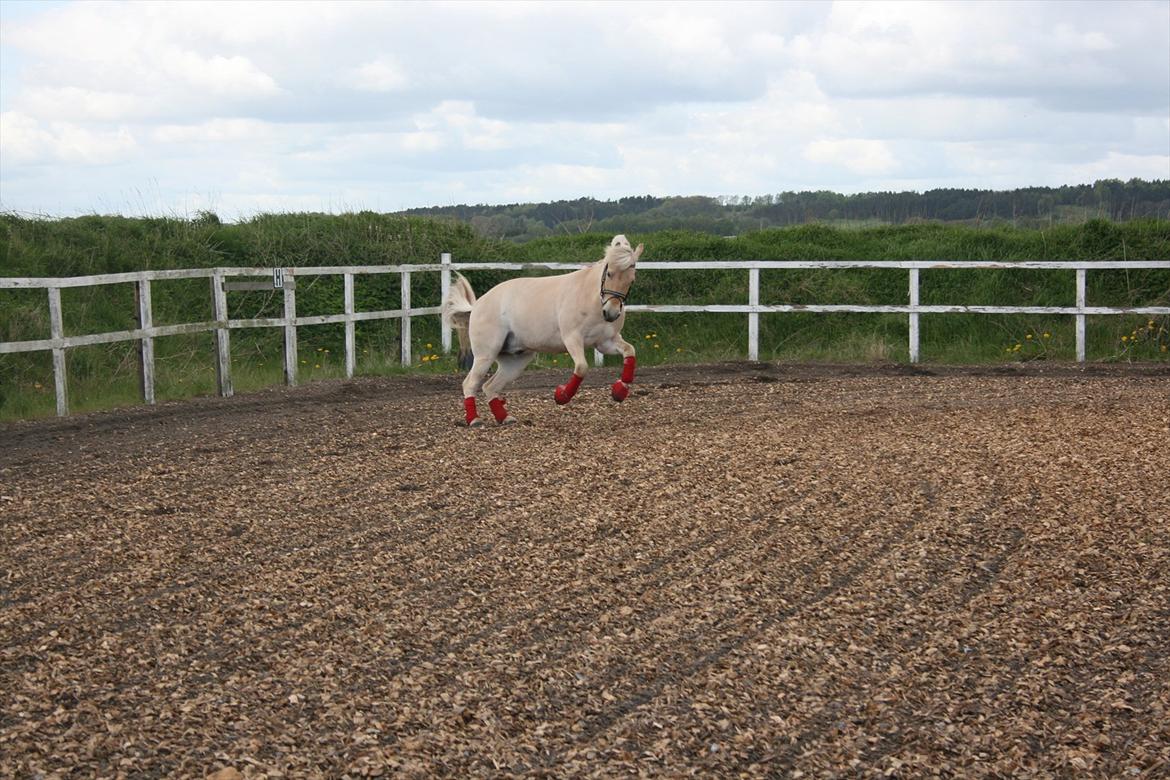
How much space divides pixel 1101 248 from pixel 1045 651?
1612cm

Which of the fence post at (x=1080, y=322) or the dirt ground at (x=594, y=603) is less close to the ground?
the fence post at (x=1080, y=322)

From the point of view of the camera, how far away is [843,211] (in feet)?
88.3

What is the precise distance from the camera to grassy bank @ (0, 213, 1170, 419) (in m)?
16.9

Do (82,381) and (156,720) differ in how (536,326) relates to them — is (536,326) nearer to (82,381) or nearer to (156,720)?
(82,381)

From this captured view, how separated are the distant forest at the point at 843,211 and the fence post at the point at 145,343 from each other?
31.3ft

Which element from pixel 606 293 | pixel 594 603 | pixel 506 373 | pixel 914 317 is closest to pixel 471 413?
pixel 506 373

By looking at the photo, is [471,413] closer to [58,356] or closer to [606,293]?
[606,293]

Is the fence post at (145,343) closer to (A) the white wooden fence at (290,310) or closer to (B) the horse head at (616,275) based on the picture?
(A) the white wooden fence at (290,310)

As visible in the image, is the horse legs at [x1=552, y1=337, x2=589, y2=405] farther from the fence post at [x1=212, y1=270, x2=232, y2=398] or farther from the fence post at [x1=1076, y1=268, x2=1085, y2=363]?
the fence post at [x1=1076, y1=268, x2=1085, y2=363]

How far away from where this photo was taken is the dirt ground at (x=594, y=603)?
417 cm

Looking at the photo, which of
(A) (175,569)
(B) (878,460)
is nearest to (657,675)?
(A) (175,569)

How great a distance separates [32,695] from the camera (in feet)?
15.0

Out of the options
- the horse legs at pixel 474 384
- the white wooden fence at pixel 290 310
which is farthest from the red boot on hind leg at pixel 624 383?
the white wooden fence at pixel 290 310

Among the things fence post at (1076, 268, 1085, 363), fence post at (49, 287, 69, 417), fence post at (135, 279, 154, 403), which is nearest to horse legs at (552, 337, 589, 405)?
fence post at (135, 279, 154, 403)
